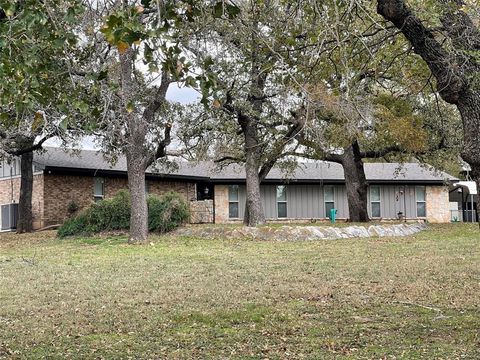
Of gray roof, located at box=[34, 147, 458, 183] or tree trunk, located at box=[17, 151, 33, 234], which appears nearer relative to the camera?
tree trunk, located at box=[17, 151, 33, 234]

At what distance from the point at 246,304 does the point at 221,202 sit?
21947 mm

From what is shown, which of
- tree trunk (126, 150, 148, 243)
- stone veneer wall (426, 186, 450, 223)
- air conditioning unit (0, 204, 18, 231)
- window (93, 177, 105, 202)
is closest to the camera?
tree trunk (126, 150, 148, 243)

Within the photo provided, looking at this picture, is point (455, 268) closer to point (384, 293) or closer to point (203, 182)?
point (384, 293)

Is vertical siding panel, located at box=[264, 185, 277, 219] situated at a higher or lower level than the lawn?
higher

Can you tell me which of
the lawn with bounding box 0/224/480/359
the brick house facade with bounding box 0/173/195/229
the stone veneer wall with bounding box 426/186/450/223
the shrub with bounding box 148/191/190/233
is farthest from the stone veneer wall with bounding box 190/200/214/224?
the lawn with bounding box 0/224/480/359

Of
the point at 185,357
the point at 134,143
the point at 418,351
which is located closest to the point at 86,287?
the point at 185,357

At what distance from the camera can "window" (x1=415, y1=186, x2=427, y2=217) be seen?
31250 millimetres

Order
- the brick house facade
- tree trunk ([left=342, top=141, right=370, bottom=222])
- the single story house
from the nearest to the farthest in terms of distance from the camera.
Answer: tree trunk ([left=342, top=141, right=370, bottom=222]) → the brick house facade → the single story house

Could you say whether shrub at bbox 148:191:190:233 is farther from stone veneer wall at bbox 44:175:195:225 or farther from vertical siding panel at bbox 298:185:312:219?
vertical siding panel at bbox 298:185:312:219

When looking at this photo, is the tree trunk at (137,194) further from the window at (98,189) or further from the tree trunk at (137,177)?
the window at (98,189)

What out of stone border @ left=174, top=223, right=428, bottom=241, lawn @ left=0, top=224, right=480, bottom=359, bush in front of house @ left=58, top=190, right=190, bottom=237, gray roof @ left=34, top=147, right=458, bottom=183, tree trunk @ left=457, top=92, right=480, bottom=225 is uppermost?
gray roof @ left=34, top=147, right=458, bottom=183

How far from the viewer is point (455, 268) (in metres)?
9.92

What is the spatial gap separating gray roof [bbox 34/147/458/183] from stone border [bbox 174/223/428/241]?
8391mm

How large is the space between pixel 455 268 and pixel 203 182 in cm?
2085
